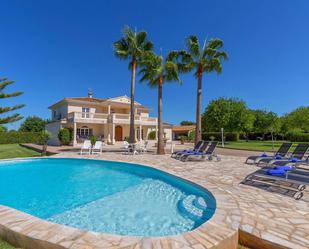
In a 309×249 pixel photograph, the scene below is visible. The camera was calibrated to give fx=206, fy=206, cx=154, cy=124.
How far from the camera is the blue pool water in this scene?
525 centimetres

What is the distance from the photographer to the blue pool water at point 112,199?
17.2 feet

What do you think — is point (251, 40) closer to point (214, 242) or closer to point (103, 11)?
point (103, 11)

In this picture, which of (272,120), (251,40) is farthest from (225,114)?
(251,40)

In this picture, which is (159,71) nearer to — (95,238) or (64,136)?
(95,238)

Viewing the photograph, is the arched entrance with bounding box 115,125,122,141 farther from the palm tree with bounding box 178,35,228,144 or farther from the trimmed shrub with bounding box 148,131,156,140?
the palm tree with bounding box 178,35,228,144

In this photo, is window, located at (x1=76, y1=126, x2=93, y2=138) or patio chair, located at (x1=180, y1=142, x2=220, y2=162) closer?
Answer: patio chair, located at (x1=180, y1=142, x2=220, y2=162)

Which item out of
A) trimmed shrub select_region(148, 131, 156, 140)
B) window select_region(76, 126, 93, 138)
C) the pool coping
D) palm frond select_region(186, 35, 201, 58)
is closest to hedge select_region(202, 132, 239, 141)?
trimmed shrub select_region(148, 131, 156, 140)

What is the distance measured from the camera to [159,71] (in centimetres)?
1822

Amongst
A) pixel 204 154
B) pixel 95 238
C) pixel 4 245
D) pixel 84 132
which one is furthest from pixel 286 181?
pixel 84 132

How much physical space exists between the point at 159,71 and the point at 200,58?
4.53 meters

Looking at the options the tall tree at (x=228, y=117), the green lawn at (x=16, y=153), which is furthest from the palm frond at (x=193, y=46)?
the tall tree at (x=228, y=117)

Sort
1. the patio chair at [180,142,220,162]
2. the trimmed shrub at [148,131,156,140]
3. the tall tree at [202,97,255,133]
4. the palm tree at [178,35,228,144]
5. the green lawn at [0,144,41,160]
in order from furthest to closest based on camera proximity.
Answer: the tall tree at [202,97,255,133] < the trimmed shrub at [148,131,156,140] < the palm tree at [178,35,228,144] < the green lawn at [0,144,41,160] < the patio chair at [180,142,220,162]

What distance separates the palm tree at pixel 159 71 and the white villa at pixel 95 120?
1317cm

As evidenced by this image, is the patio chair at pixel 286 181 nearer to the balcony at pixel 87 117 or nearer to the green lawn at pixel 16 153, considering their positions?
the green lawn at pixel 16 153
